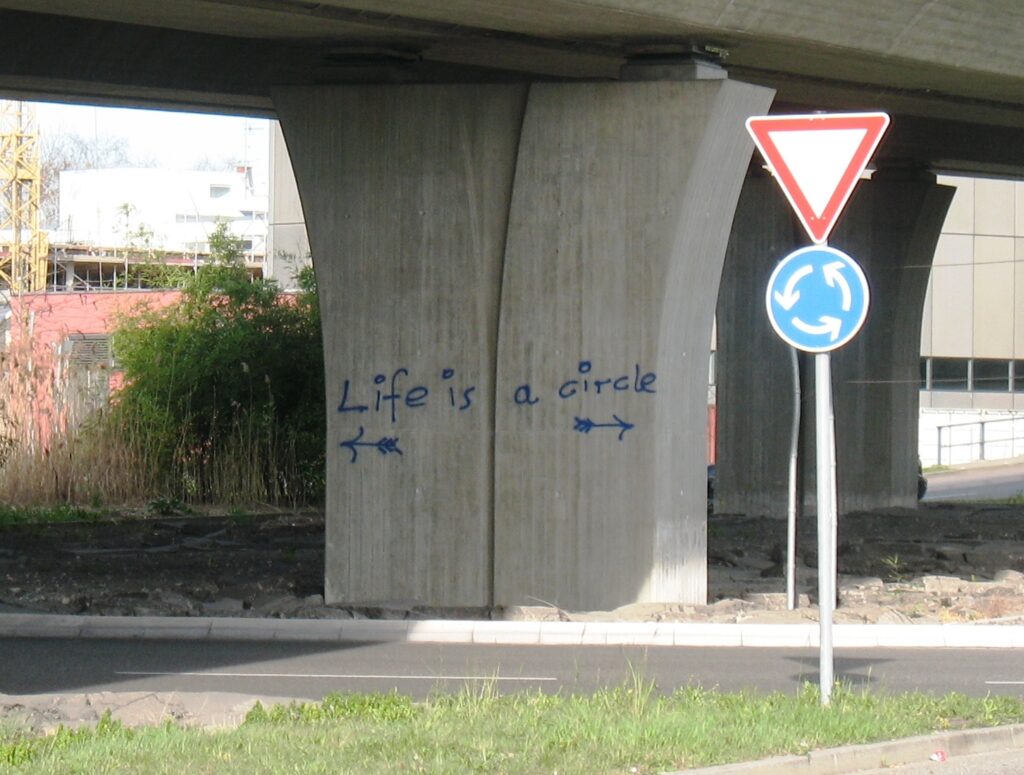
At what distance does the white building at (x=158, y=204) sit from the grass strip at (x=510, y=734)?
190 ft

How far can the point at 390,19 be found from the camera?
13031 mm

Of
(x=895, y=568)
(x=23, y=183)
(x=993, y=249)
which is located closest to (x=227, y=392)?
(x=895, y=568)

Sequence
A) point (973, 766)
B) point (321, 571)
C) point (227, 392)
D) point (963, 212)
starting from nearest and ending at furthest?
point (973, 766) < point (321, 571) < point (227, 392) < point (963, 212)

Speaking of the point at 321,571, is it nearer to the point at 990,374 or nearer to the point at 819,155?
the point at 819,155

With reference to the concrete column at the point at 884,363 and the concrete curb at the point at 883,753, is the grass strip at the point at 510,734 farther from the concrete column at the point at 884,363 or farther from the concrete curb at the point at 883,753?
the concrete column at the point at 884,363

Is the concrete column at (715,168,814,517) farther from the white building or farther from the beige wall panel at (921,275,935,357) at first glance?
the white building

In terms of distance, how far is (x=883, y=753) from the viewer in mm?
7156

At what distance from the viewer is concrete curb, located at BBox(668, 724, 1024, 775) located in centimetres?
670

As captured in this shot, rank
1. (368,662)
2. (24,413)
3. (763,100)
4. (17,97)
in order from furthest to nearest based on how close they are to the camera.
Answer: (24,413) → (17,97) → (763,100) → (368,662)

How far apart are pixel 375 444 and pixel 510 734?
25.0 feet

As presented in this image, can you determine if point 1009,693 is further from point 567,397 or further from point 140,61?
point 140,61

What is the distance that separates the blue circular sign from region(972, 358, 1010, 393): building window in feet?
152

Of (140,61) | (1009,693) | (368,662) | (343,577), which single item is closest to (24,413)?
(140,61)

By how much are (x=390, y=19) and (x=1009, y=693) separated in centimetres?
733
